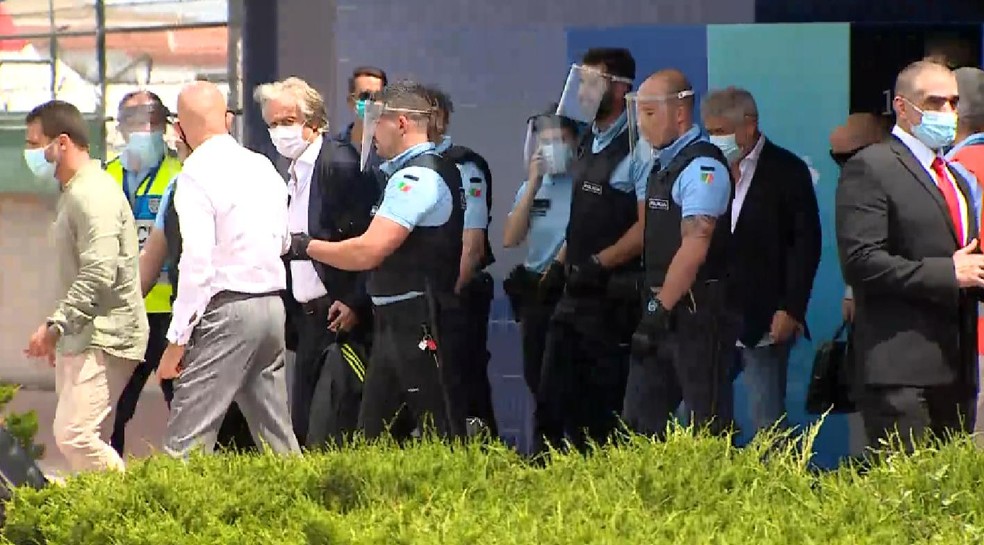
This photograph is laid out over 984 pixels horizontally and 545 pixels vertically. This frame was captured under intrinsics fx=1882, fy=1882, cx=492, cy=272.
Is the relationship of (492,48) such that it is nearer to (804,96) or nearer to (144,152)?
(804,96)

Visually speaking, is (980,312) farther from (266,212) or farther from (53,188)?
(53,188)

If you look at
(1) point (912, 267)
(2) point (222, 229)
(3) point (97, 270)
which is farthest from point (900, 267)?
(3) point (97, 270)

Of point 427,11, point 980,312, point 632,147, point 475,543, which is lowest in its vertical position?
point 475,543

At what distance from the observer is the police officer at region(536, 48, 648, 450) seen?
7375 mm

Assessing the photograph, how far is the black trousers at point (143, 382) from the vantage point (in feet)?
26.0

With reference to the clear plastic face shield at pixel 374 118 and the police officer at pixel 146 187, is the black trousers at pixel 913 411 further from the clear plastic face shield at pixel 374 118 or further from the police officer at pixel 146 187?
the police officer at pixel 146 187

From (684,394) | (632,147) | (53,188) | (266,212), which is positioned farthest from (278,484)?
(53,188)

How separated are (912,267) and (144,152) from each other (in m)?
3.71

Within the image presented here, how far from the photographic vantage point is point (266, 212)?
6.75 meters

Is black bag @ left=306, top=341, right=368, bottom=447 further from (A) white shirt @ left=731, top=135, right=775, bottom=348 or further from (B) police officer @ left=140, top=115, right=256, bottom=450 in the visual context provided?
(A) white shirt @ left=731, top=135, right=775, bottom=348

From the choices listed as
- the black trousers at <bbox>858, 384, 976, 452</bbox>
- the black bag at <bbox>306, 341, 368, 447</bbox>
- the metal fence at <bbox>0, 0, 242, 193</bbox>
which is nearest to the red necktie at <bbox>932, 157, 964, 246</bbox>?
the black trousers at <bbox>858, 384, 976, 452</bbox>

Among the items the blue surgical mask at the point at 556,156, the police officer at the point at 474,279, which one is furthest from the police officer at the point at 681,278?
the police officer at the point at 474,279

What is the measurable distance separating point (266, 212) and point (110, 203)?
789 mm

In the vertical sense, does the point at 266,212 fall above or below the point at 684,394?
above
